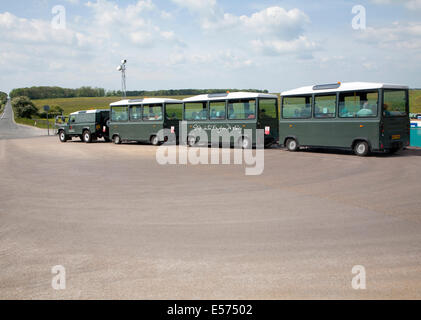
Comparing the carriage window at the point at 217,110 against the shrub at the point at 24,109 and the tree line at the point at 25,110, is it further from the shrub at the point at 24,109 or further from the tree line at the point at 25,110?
the shrub at the point at 24,109

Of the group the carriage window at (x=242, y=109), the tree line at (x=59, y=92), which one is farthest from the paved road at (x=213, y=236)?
the tree line at (x=59, y=92)

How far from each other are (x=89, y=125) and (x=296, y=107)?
17.0 meters

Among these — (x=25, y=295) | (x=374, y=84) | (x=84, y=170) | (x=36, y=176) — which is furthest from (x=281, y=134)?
(x=25, y=295)

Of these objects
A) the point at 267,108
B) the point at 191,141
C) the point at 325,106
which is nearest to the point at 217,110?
the point at 191,141

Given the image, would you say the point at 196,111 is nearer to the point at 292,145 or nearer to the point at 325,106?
the point at 292,145

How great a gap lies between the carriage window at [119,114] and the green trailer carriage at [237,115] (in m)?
5.41

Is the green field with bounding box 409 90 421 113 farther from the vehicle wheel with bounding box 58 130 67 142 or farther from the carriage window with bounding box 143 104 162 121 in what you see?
the vehicle wheel with bounding box 58 130 67 142

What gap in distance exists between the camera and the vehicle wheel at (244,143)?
872 inches

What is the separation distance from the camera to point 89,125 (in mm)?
30969

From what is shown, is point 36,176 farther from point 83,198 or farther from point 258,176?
point 258,176

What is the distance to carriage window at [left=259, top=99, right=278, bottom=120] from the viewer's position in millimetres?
22062

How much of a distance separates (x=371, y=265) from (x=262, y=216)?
2768 millimetres

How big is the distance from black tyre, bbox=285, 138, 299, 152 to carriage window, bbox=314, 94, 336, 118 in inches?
69.0

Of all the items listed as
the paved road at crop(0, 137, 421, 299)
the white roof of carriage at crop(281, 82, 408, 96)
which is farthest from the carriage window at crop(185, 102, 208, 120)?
the paved road at crop(0, 137, 421, 299)
